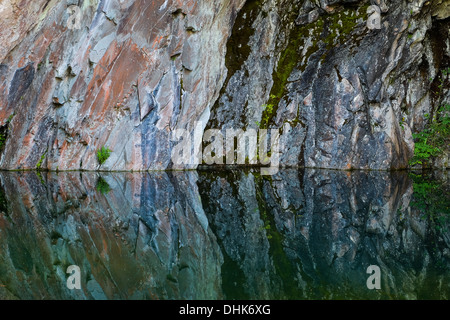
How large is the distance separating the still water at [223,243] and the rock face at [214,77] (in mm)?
5053

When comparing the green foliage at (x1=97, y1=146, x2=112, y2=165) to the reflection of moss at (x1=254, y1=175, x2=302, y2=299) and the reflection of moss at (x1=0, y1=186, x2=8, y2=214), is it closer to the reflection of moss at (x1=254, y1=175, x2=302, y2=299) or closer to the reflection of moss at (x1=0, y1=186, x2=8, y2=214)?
the reflection of moss at (x1=0, y1=186, x2=8, y2=214)

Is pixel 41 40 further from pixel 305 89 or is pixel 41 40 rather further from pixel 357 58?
pixel 357 58

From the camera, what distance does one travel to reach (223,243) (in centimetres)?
505

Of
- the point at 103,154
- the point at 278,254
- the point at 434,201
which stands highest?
the point at 103,154

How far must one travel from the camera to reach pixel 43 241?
16.6 ft

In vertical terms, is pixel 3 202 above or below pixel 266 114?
below

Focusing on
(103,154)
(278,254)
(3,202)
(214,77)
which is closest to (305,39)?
(214,77)

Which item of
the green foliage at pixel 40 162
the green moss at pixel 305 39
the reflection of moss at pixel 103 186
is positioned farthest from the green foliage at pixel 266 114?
the green foliage at pixel 40 162

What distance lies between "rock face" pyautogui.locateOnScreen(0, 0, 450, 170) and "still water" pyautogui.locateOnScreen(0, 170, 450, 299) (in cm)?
505

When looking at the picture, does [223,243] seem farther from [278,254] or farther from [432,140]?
[432,140]

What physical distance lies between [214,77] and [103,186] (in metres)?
7.09

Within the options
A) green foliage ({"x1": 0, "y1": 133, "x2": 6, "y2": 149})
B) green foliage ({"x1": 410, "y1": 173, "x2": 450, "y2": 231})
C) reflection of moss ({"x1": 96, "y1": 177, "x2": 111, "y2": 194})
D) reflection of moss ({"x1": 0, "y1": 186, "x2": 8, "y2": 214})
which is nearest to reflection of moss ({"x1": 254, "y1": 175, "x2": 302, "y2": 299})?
green foliage ({"x1": 410, "y1": 173, "x2": 450, "y2": 231})
